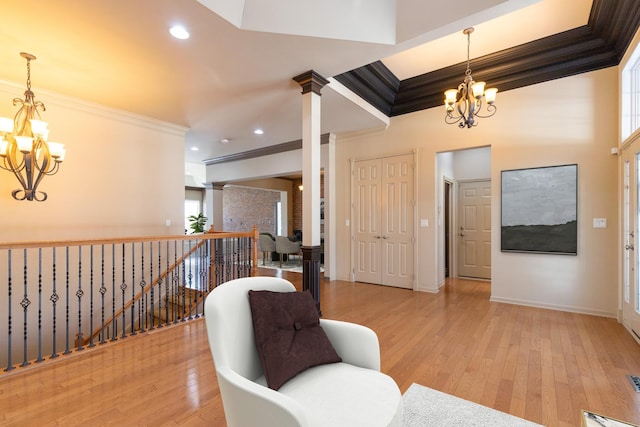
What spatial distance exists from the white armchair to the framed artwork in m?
3.66

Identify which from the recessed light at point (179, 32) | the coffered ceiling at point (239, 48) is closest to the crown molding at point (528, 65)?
the coffered ceiling at point (239, 48)

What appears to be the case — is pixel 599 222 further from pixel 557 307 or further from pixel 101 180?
pixel 101 180

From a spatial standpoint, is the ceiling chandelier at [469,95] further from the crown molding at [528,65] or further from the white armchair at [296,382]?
the white armchair at [296,382]

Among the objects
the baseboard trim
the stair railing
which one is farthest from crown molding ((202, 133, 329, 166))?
the baseboard trim

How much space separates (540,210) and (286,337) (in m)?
4.18

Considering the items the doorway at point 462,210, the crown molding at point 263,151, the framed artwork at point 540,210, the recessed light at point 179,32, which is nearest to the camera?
the recessed light at point 179,32

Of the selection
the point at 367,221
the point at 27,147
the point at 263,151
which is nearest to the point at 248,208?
the point at 263,151

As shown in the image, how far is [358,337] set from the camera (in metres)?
1.65

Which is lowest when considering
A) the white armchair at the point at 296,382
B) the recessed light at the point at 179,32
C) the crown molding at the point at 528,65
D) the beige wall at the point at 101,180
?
the white armchair at the point at 296,382

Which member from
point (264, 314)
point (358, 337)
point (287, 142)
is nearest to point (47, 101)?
point (287, 142)

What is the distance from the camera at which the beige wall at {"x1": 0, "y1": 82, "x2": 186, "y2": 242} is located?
3771 mm

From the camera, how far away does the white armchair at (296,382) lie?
112 cm

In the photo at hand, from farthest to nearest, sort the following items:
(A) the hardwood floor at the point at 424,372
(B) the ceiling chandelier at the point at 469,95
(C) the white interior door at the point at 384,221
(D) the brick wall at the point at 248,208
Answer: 1. (D) the brick wall at the point at 248,208
2. (C) the white interior door at the point at 384,221
3. (B) the ceiling chandelier at the point at 469,95
4. (A) the hardwood floor at the point at 424,372

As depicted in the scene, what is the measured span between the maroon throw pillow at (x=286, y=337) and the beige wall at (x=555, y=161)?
12.6 feet
